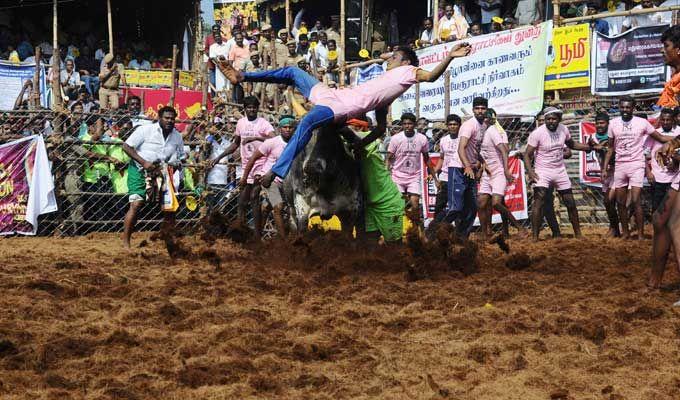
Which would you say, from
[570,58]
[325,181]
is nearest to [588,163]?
[570,58]

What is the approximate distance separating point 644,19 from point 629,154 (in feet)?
10.3

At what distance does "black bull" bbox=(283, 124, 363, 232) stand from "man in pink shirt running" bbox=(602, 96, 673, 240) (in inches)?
207

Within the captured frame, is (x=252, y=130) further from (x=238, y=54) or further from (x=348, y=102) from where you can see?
(x=238, y=54)

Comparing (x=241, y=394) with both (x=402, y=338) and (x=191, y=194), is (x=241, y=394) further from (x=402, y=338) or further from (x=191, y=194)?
(x=191, y=194)

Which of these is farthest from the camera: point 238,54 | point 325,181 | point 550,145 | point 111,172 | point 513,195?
point 238,54

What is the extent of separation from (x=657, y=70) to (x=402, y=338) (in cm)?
999

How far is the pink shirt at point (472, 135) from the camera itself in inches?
474

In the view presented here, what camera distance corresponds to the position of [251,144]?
1320 cm

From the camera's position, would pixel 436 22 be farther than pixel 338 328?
Yes

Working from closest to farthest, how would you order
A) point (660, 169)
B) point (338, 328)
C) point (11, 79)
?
point (338, 328)
point (660, 169)
point (11, 79)

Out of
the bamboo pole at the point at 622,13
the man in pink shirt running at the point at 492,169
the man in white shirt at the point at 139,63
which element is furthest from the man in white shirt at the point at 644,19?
the man in white shirt at the point at 139,63

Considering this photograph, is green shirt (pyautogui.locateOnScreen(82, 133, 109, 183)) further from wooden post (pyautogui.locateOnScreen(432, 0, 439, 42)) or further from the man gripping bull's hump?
the man gripping bull's hump

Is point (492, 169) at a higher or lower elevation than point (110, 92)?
lower

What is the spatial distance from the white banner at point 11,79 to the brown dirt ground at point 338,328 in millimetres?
12062
